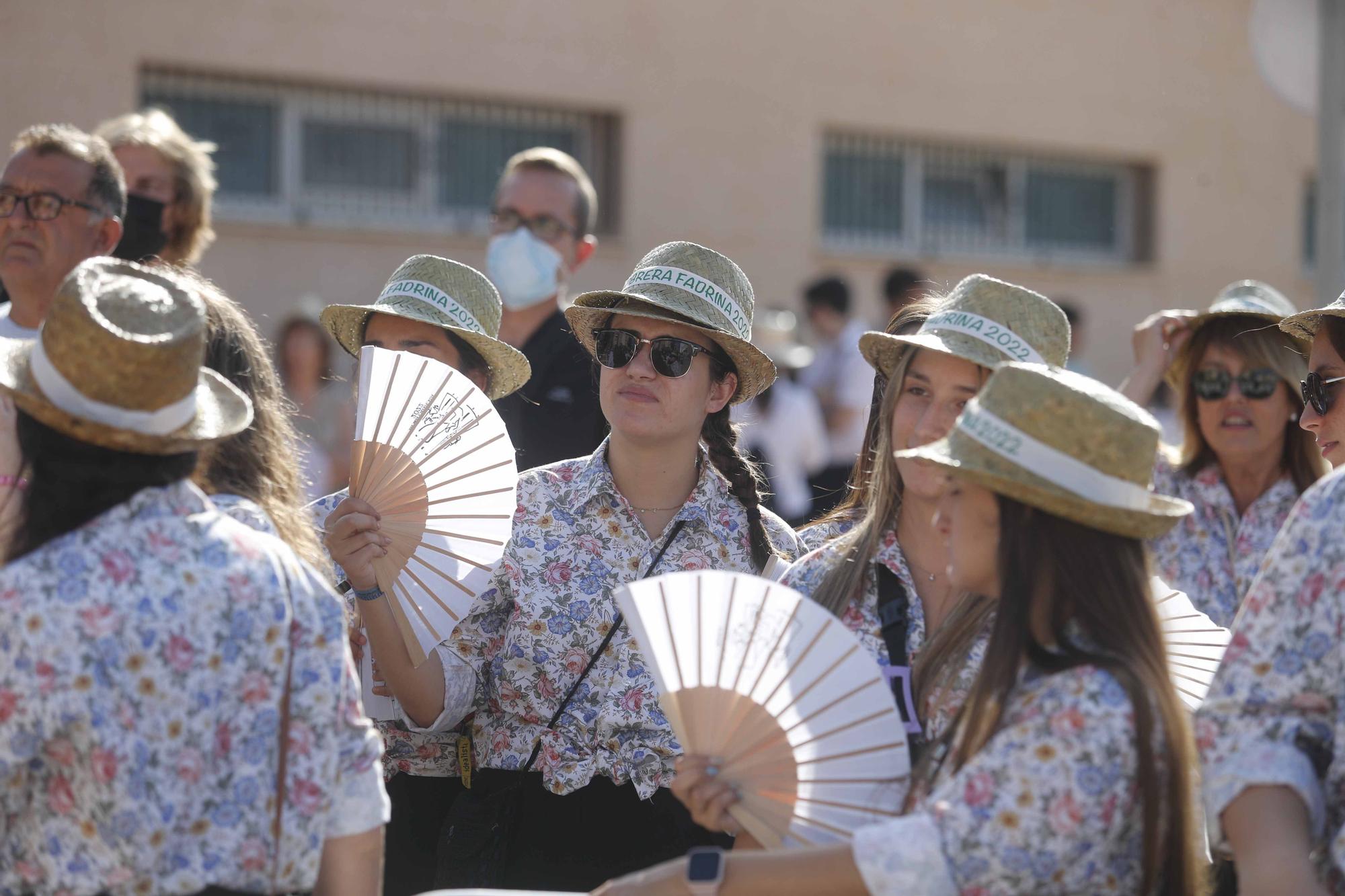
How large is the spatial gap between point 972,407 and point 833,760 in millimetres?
604

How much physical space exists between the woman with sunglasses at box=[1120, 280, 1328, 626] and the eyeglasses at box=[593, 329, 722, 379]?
149 centimetres

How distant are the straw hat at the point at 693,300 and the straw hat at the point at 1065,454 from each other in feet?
4.23

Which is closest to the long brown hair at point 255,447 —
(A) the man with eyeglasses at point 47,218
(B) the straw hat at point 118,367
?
(B) the straw hat at point 118,367

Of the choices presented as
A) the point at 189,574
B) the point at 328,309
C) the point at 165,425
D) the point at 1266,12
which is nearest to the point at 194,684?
the point at 189,574

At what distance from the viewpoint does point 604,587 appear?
354 centimetres

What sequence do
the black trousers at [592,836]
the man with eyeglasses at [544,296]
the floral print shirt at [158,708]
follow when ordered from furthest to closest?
the man with eyeglasses at [544,296], the black trousers at [592,836], the floral print shirt at [158,708]

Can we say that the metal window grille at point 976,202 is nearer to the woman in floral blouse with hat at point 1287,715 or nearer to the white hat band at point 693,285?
the white hat band at point 693,285

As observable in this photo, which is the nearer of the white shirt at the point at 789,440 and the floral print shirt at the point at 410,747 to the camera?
the floral print shirt at the point at 410,747

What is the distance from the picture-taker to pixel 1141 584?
2.43 metres

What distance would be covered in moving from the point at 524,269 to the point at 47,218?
5.17ft

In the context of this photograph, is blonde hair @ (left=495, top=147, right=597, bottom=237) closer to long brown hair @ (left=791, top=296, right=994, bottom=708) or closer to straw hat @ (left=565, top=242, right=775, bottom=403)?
straw hat @ (left=565, top=242, right=775, bottom=403)

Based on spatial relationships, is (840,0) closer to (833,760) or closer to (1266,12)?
(1266,12)

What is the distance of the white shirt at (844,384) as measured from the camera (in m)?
8.27

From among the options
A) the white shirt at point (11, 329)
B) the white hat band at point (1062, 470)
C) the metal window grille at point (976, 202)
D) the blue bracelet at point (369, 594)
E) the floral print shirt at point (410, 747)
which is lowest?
the floral print shirt at point (410, 747)
